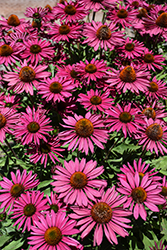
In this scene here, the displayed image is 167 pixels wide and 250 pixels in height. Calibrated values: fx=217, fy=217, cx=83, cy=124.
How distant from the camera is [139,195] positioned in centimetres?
166

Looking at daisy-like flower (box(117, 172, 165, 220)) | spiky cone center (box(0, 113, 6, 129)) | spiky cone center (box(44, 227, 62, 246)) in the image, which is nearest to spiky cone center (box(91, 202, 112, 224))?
daisy-like flower (box(117, 172, 165, 220))

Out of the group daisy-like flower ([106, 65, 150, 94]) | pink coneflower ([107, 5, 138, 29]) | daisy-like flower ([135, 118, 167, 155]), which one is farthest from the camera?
pink coneflower ([107, 5, 138, 29])

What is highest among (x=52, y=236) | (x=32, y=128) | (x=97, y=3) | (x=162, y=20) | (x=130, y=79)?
(x=162, y=20)

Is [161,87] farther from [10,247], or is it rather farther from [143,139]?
[10,247]

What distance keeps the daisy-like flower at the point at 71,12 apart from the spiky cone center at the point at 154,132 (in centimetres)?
157

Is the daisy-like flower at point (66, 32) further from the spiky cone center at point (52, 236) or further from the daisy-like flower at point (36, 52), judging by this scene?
the spiky cone center at point (52, 236)

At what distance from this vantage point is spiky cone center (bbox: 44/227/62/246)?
147cm

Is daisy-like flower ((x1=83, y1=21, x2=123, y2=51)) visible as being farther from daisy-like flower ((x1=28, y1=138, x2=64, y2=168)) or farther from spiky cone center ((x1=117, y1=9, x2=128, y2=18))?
daisy-like flower ((x1=28, y1=138, x2=64, y2=168))

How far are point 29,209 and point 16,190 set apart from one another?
23cm

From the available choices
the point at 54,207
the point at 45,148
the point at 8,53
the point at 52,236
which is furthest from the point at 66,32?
the point at 52,236

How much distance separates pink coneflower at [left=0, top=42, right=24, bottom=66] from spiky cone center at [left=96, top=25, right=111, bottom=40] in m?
0.91

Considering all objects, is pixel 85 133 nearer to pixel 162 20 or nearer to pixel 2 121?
pixel 2 121

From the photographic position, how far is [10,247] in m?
1.98

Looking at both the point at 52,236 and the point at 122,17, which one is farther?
the point at 122,17
